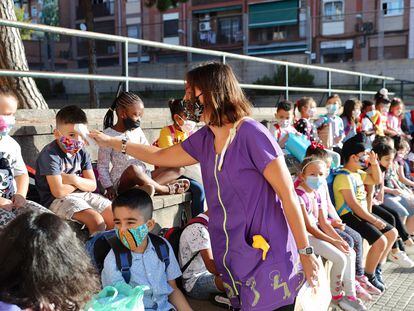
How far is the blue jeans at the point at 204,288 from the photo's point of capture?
332cm

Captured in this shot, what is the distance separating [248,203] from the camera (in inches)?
99.6

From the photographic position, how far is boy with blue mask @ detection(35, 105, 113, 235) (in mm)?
3463

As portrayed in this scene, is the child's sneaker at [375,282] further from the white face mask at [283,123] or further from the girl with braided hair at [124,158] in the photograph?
the white face mask at [283,123]

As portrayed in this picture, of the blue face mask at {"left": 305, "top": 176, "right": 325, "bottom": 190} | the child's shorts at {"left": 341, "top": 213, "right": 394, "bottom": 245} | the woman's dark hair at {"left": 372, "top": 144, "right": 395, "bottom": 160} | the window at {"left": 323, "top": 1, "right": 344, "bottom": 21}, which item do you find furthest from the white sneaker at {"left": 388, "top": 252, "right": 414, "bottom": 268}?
the window at {"left": 323, "top": 1, "right": 344, "bottom": 21}

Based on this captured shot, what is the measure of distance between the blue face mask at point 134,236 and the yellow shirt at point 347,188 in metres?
2.69

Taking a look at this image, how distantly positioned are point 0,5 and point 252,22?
30262 mm

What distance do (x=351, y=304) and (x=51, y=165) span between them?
107 inches

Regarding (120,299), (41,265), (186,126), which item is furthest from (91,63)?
(41,265)

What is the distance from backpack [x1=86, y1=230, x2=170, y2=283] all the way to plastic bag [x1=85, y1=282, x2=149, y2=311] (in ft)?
0.71

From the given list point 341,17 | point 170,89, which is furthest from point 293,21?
point 170,89

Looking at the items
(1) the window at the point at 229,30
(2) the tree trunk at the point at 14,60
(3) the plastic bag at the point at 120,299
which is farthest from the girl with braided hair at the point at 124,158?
(1) the window at the point at 229,30

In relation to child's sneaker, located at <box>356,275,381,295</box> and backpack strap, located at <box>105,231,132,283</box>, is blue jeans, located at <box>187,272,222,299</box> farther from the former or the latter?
child's sneaker, located at <box>356,275,381,295</box>

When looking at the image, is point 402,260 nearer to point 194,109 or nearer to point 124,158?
point 124,158

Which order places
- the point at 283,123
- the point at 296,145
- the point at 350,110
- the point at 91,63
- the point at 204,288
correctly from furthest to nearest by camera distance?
the point at 91,63 → the point at 350,110 → the point at 283,123 → the point at 296,145 → the point at 204,288
